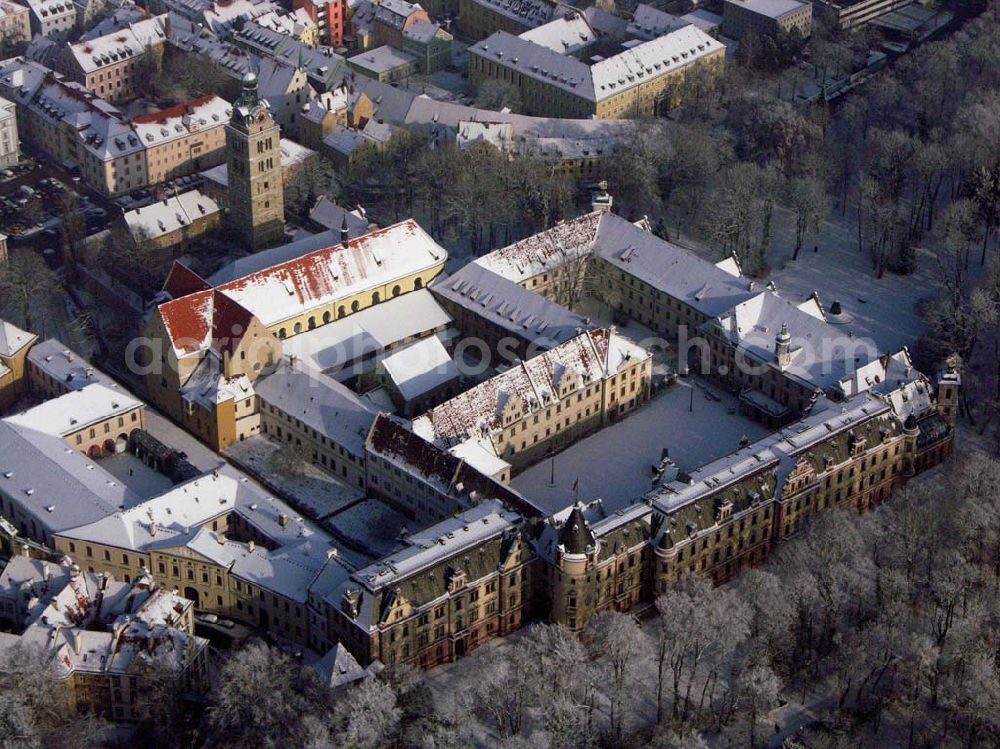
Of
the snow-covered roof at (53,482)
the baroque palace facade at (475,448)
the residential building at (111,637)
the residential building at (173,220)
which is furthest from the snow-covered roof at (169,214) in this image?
the residential building at (111,637)

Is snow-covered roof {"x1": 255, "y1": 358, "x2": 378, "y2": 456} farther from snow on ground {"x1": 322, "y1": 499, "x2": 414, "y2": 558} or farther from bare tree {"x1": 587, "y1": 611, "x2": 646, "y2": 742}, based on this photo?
bare tree {"x1": 587, "y1": 611, "x2": 646, "y2": 742}

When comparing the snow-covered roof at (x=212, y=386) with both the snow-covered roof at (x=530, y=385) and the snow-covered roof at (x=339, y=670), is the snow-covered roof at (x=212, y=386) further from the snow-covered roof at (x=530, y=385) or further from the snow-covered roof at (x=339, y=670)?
the snow-covered roof at (x=339, y=670)

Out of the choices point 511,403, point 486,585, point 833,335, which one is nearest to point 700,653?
point 486,585

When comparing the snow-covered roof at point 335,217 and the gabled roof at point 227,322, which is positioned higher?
the gabled roof at point 227,322

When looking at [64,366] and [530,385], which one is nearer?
[530,385]

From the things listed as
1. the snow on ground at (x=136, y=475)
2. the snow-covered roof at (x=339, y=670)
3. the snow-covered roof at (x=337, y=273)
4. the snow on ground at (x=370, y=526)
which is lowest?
the snow on ground at (x=136, y=475)

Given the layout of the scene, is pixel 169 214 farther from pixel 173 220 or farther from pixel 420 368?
pixel 420 368

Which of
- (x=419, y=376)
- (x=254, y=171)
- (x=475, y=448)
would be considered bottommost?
(x=419, y=376)

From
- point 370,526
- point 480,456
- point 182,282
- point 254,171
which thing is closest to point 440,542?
point 370,526

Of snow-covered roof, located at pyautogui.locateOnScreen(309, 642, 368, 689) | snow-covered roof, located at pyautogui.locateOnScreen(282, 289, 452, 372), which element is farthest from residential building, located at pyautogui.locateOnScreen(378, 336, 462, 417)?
snow-covered roof, located at pyautogui.locateOnScreen(309, 642, 368, 689)
